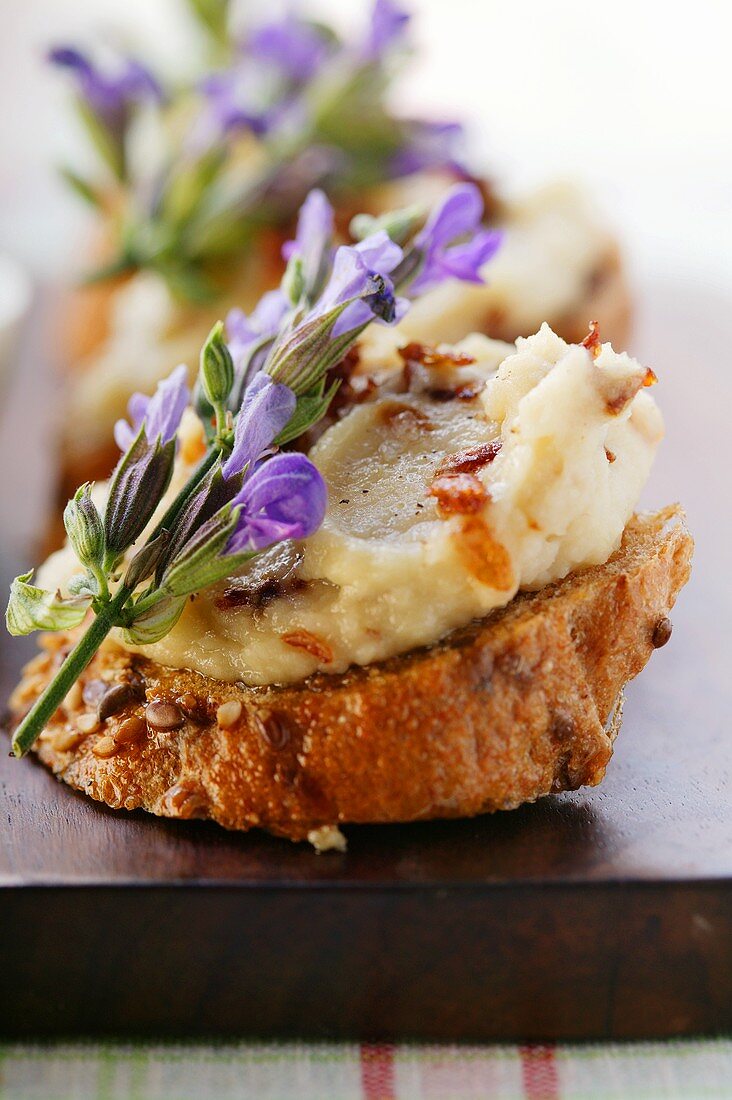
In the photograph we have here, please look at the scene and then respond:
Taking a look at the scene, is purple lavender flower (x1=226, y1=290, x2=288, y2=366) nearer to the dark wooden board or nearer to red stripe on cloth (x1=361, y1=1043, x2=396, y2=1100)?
the dark wooden board

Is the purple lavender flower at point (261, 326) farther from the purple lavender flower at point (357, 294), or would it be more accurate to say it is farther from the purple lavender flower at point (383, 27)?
the purple lavender flower at point (383, 27)

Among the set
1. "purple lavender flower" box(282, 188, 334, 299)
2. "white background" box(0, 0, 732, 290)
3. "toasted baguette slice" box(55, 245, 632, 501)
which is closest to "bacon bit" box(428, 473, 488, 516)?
"purple lavender flower" box(282, 188, 334, 299)

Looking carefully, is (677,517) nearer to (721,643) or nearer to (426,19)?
(721,643)

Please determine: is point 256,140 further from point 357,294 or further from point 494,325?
point 357,294

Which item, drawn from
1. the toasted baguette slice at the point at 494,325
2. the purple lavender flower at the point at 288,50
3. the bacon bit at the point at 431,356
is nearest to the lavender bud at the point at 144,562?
the bacon bit at the point at 431,356

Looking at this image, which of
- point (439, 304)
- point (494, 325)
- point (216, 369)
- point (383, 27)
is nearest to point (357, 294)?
point (216, 369)

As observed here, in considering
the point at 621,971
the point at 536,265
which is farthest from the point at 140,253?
the point at 621,971
